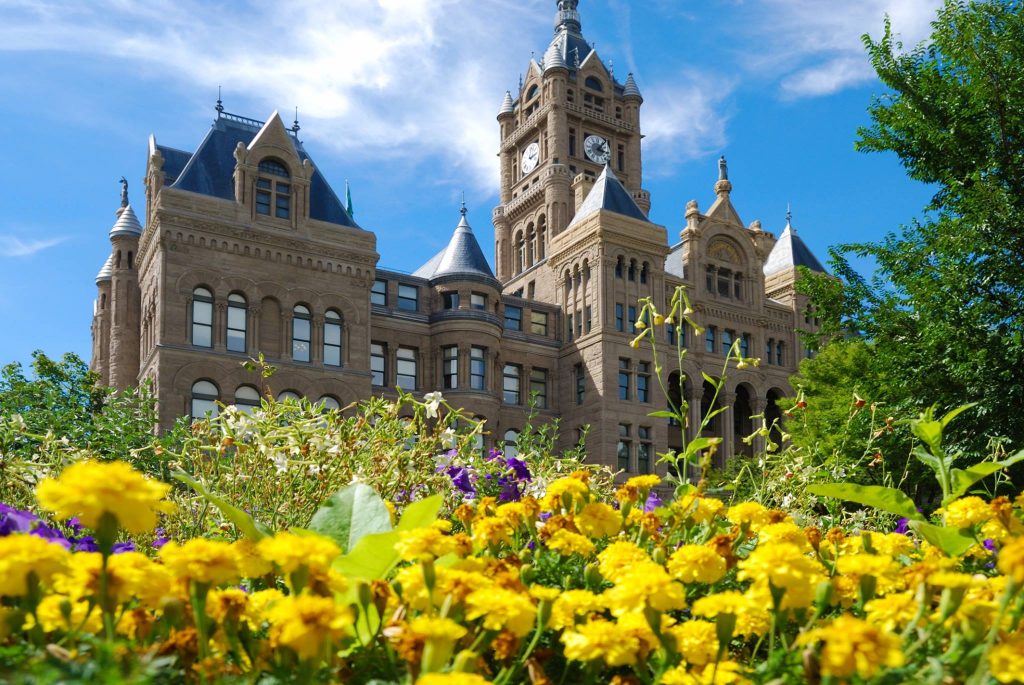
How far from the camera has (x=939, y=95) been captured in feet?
50.0

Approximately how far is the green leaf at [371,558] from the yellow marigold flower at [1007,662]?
5.51 ft

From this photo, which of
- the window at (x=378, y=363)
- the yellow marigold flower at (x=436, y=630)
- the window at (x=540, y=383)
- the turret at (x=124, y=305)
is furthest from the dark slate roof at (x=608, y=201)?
the yellow marigold flower at (x=436, y=630)

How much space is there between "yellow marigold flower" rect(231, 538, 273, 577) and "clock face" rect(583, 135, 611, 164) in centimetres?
5629

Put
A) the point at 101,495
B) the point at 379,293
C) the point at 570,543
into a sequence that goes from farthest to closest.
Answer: the point at 379,293, the point at 570,543, the point at 101,495

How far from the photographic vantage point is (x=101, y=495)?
207 centimetres

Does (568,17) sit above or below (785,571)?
above

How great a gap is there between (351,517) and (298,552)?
133 cm

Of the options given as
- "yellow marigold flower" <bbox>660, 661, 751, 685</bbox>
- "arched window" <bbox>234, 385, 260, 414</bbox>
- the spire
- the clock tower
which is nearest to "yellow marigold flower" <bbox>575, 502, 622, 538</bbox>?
"yellow marigold flower" <bbox>660, 661, 751, 685</bbox>

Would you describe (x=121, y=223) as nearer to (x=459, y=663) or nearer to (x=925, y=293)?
(x=925, y=293)

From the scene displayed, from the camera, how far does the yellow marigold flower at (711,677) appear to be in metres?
2.36

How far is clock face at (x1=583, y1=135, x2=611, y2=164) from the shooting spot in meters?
57.4

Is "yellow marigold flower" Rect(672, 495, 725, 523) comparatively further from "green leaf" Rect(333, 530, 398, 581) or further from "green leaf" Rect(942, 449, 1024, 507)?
"green leaf" Rect(333, 530, 398, 581)

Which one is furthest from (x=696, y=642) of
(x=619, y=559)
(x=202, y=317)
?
(x=202, y=317)

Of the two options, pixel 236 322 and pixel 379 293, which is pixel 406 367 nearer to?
pixel 379 293
